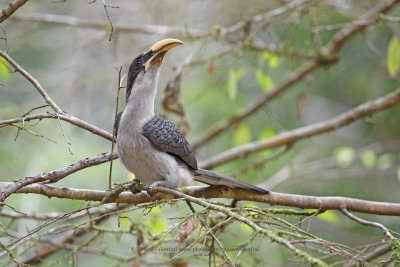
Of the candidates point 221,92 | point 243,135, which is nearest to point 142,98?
point 243,135

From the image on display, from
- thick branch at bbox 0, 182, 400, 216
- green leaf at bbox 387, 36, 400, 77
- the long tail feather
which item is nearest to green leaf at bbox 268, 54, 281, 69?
green leaf at bbox 387, 36, 400, 77

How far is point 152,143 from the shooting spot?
11.8ft

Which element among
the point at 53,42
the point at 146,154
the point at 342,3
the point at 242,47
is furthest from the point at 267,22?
the point at 53,42

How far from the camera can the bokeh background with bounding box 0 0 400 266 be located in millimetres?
5750

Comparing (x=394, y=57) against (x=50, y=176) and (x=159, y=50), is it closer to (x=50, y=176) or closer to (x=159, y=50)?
(x=159, y=50)

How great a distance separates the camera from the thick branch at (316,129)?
5.20 meters

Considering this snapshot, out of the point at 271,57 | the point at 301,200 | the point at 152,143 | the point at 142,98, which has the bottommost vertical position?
the point at 301,200

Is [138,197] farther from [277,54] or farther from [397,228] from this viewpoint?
[397,228]

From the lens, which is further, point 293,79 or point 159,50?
point 293,79

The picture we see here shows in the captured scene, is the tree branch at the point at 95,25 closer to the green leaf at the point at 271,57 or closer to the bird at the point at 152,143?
the green leaf at the point at 271,57

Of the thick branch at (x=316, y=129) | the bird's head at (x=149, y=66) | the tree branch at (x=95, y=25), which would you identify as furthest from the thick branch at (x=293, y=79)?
the bird's head at (x=149, y=66)

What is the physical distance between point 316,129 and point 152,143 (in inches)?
98.7

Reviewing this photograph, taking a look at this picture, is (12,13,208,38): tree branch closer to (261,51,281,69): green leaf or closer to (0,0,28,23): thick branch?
(261,51,281,69): green leaf

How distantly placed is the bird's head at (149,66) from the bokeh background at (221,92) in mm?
1467
